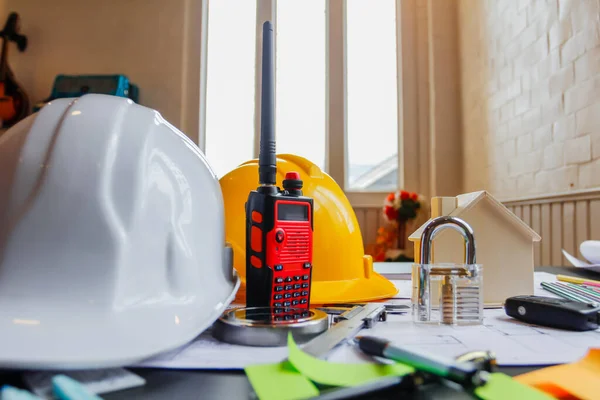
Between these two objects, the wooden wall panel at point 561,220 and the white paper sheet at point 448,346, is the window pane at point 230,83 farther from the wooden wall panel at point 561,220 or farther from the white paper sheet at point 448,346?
the white paper sheet at point 448,346

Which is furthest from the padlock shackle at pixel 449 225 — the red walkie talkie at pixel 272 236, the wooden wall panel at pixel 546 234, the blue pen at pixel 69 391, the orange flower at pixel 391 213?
the orange flower at pixel 391 213

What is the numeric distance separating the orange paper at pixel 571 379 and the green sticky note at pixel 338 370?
82mm

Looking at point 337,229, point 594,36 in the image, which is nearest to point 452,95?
point 594,36

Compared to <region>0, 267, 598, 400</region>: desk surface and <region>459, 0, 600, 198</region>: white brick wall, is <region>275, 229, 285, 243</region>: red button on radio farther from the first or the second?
<region>459, 0, 600, 198</region>: white brick wall

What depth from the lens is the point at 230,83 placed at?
2.61m

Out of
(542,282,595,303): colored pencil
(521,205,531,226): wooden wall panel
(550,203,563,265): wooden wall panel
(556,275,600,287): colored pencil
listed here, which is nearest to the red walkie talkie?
(542,282,595,303): colored pencil

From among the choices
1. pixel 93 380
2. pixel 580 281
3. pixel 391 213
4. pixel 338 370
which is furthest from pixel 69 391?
pixel 391 213

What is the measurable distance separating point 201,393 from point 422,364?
0.44 ft

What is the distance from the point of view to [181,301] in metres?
0.40

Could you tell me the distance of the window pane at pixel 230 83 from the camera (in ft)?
8.47

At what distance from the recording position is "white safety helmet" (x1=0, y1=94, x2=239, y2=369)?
323 mm

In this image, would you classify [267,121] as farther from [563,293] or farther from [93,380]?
[563,293]

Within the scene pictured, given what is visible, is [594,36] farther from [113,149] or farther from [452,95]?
[113,149]

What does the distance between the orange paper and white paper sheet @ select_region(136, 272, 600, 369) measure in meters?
0.02
